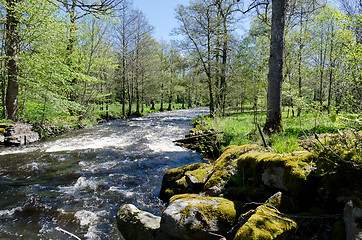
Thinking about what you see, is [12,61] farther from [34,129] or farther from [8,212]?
[8,212]

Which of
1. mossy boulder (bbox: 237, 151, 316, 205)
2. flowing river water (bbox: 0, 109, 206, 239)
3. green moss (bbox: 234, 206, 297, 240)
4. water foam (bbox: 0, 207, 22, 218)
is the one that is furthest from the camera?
water foam (bbox: 0, 207, 22, 218)

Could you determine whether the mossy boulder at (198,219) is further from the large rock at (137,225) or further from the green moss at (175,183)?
the green moss at (175,183)

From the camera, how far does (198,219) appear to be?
2.46 meters

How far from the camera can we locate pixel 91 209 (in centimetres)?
379

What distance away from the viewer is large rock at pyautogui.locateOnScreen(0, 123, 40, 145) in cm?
834

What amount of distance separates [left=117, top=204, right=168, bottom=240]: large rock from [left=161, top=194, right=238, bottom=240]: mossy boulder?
206mm

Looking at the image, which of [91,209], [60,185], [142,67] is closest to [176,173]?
[91,209]

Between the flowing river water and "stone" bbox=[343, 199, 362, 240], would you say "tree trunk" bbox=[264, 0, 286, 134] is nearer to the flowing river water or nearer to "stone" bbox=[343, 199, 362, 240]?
the flowing river water

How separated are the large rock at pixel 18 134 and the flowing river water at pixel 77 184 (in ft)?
1.92

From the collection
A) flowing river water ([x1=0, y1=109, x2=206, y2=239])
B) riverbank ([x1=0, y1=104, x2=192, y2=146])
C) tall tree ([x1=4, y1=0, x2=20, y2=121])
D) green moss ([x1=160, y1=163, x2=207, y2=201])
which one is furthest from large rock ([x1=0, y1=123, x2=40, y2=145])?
green moss ([x1=160, y1=163, x2=207, y2=201])

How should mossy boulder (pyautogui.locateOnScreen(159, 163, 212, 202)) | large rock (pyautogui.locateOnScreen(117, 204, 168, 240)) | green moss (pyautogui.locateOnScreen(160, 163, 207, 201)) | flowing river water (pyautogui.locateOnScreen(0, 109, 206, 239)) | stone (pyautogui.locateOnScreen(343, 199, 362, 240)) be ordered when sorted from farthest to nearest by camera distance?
green moss (pyautogui.locateOnScreen(160, 163, 207, 201)), mossy boulder (pyautogui.locateOnScreen(159, 163, 212, 202)), flowing river water (pyautogui.locateOnScreen(0, 109, 206, 239)), large rock (pyautogui.locateOnScreen(117, 204, 168, 240)), stone (pyautogui.locateOnScreen(343, 199, 362, 240))

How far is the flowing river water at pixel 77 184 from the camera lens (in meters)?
3.29

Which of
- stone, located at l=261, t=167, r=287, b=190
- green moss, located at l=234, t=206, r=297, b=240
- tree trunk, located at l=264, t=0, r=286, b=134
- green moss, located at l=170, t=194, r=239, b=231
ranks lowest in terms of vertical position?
green moss, located at l=170, t=194, r=239, b=231

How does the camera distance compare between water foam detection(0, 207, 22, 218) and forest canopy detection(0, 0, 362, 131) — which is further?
forest canopy detection(0, 0, 362, 131)
